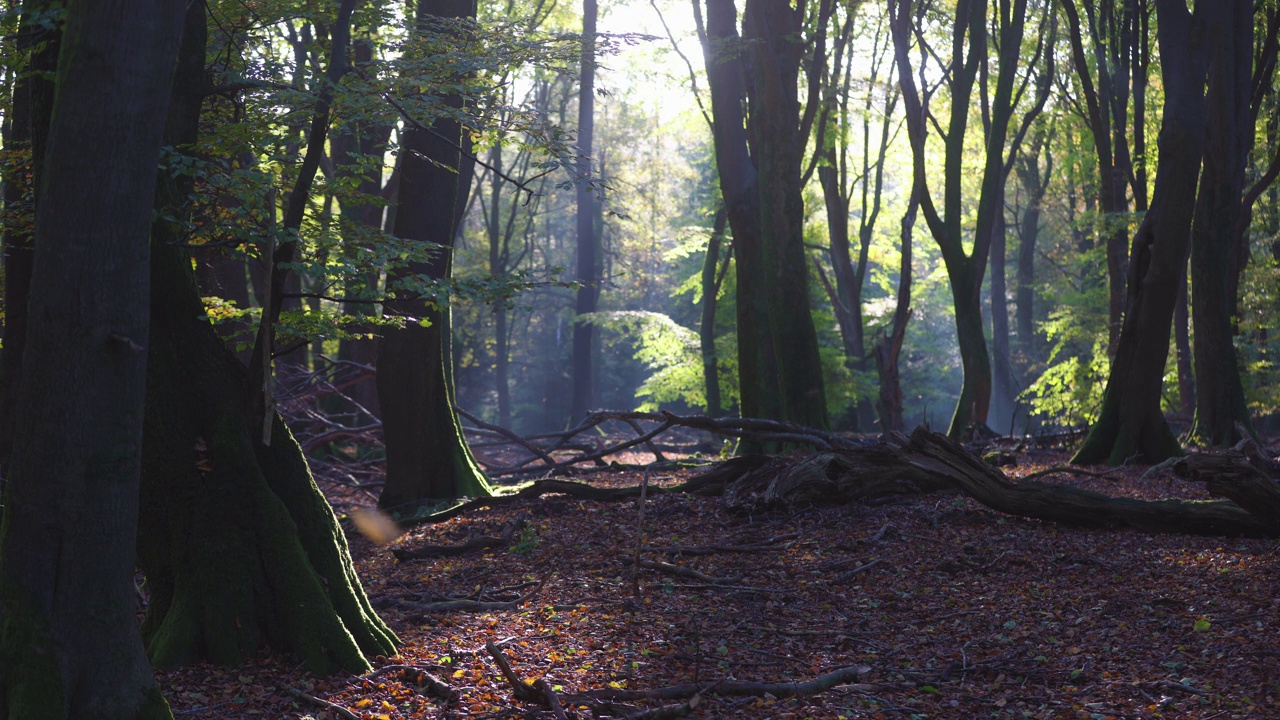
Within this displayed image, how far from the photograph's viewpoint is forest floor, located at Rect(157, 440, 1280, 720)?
4.71m

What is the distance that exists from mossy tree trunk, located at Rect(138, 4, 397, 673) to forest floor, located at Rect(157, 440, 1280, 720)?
184mm

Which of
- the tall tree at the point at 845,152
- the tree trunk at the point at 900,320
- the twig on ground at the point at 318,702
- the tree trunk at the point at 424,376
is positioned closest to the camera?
the twig on ground at the point at 318,702

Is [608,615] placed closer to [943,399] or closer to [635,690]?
[635,690]

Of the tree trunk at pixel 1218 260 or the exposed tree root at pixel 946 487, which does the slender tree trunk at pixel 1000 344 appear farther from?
the exposed tree root at pixel 946 487

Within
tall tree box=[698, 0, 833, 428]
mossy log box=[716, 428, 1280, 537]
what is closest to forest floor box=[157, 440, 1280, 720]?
mossy log box=[716, 428, 1280, 537]

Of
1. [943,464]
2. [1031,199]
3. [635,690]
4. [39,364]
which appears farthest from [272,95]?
[1031,199]

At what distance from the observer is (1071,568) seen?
698cm

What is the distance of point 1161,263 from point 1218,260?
102 inches

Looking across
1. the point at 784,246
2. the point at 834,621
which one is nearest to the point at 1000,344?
the point at 784,246

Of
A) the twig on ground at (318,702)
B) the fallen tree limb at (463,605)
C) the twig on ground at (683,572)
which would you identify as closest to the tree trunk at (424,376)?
the twig on ground at (683,572)

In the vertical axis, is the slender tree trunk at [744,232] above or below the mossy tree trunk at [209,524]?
above

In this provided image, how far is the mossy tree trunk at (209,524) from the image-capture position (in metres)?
4.93

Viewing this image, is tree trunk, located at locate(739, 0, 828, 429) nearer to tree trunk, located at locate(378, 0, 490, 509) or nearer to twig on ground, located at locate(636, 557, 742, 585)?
tree trunk, located at locate(378, 0, 490, 509)

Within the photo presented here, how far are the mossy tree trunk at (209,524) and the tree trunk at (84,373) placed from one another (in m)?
1.38
